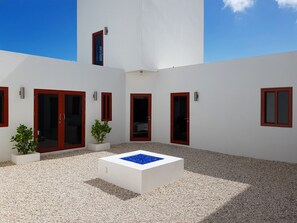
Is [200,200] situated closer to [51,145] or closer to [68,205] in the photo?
[68,205]

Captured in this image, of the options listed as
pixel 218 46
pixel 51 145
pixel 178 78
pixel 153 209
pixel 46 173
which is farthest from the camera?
pixel 218 46

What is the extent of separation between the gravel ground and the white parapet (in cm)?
18

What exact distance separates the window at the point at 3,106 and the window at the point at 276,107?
9.55 metres

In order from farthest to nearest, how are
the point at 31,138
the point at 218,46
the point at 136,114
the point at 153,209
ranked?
the point at 218,46
the point at 136,114
the point at 31,138
the point at 153,209

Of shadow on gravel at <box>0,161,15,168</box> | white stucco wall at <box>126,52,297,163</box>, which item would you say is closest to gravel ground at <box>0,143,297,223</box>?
shadow on gravel at <box>0,161,15,168</box>

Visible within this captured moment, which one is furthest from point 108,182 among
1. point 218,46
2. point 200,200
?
point 218,46

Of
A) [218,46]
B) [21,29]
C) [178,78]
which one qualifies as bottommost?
[178,78]

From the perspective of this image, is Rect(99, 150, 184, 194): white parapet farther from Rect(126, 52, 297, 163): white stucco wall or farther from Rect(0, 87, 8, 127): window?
Rect(0, 87, 8, 127): window

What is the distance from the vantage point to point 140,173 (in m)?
5.23

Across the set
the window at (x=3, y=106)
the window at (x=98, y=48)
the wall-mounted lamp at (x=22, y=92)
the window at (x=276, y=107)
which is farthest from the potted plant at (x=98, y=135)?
the window at (x=276, y=107)

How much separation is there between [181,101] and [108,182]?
21.1 ft

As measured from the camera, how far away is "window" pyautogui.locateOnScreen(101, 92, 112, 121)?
11320 millimetres

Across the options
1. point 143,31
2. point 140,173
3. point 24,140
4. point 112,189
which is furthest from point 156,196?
point 143,31

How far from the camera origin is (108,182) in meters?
6.04
